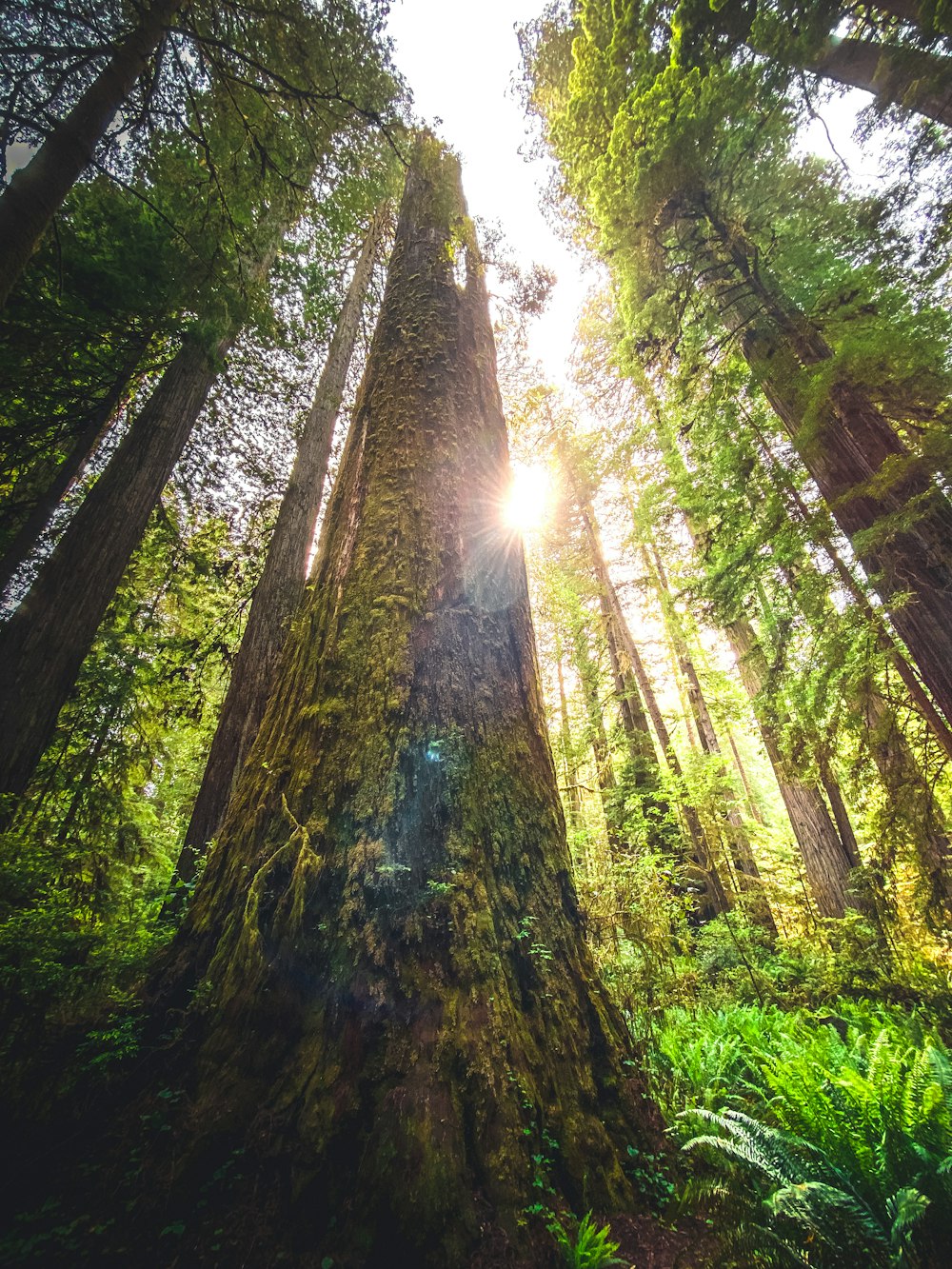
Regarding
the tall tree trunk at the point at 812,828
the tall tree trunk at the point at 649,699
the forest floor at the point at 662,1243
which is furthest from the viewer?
the tall tree trunk at the point at 649,699

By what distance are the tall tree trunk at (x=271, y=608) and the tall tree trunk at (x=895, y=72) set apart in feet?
19.4

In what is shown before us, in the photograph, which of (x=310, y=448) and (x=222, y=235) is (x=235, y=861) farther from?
(x=310, y=448)

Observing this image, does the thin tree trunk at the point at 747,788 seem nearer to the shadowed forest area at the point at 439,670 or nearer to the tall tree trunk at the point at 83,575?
the shadowed forest area at the point at 439,670

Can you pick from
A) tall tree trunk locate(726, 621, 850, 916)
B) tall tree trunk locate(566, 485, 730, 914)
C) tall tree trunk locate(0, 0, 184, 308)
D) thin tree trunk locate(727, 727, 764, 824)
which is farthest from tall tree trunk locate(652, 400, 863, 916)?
thin tree trunk locate(727, 727, 764, 824)

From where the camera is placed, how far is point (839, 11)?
360 cm

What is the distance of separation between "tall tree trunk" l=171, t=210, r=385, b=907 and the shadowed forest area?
0.17 ft

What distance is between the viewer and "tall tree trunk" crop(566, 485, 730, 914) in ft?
25.4

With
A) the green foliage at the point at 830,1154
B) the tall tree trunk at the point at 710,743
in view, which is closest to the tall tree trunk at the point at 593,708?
the tall tree trunk at the point at 710,743

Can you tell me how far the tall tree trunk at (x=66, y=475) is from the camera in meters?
4.77

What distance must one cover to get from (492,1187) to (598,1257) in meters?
0.28

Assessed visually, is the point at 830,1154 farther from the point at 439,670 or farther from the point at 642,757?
the point at 642,757

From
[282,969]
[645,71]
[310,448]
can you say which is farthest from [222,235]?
[282,969]

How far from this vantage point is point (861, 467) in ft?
13.0

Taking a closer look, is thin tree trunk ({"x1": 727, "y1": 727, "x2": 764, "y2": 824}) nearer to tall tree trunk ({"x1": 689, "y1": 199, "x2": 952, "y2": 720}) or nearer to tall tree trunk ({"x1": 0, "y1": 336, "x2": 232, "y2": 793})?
tall tree trunk ({"x1": 689, "y1": 199, "x2": 952, "y2": 720})
